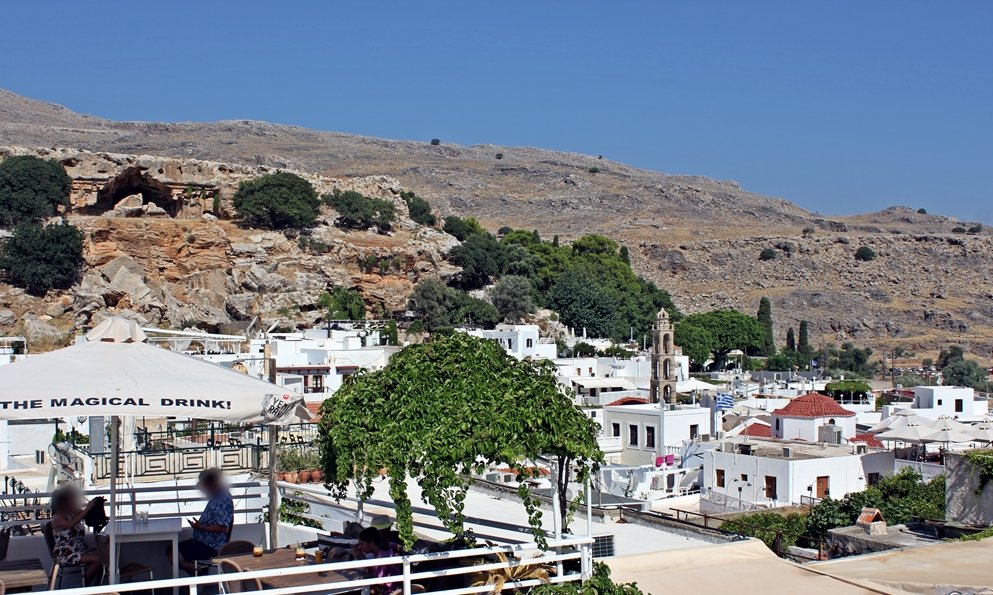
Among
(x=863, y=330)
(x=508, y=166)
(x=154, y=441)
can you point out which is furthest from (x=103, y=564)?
(x=508, y=166)

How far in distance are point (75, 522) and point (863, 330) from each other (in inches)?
3441

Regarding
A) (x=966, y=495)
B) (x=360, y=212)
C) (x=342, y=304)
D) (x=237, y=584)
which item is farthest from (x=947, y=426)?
(x=360, y=212)

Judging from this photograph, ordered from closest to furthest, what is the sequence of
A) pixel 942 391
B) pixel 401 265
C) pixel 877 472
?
pixel 877 472 < pixel 942 391 < pixel 401 265

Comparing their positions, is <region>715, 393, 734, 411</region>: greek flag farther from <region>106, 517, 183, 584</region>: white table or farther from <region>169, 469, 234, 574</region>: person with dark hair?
<region>106, 517, 183, 584</region>: white table

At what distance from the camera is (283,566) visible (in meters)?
6.16

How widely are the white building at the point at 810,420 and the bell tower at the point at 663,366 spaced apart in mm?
9926

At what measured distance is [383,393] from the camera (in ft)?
20.9

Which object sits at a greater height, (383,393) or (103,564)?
(383,393)

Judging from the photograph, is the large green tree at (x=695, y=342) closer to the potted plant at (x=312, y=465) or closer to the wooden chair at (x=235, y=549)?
the potted plant at (x=312, y=465)

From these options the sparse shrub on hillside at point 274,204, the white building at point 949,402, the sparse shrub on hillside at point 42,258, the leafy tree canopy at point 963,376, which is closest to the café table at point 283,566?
the white building at point 949,402

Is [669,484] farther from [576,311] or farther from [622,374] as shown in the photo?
[576,311]

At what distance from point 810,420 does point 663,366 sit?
12263 millimetres

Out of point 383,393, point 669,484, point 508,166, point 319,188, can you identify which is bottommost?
point 669,484

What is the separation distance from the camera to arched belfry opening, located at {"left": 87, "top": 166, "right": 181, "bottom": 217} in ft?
176
